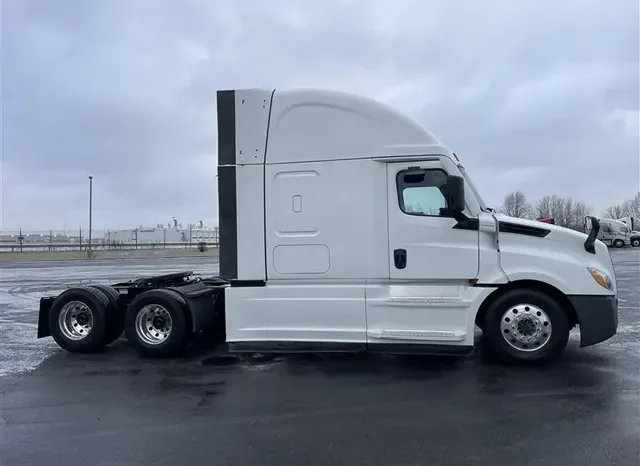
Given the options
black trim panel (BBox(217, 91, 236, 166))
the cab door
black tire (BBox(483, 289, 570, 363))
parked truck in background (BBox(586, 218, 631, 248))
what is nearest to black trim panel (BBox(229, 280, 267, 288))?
black trim panel (BBox(217, 91, 236, 166))

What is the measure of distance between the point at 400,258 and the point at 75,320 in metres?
4.95

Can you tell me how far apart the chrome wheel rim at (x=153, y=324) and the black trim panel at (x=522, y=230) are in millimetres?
4603

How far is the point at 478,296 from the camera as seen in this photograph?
20.2 ft

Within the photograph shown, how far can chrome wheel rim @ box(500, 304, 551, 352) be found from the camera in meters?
6.14

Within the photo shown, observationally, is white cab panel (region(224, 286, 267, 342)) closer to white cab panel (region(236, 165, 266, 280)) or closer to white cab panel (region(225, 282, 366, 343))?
white cab panel (region(225, 282, 366, 343))

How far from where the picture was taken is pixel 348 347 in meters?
6.34

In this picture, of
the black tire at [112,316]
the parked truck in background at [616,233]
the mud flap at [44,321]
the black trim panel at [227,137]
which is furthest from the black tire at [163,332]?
the parked truck in background at [616,233]

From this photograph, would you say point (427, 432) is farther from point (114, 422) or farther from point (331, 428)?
point (114, 422)

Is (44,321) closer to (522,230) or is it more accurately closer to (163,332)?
(163,332)

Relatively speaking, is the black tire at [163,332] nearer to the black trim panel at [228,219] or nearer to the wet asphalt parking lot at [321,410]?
the wet asphalt parking lot at [321,410]

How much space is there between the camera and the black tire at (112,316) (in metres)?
7.47

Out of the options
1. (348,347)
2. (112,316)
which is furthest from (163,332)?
(348,347)

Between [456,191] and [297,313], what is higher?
[456,191]

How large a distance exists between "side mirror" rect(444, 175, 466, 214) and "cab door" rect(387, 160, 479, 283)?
0.21m
